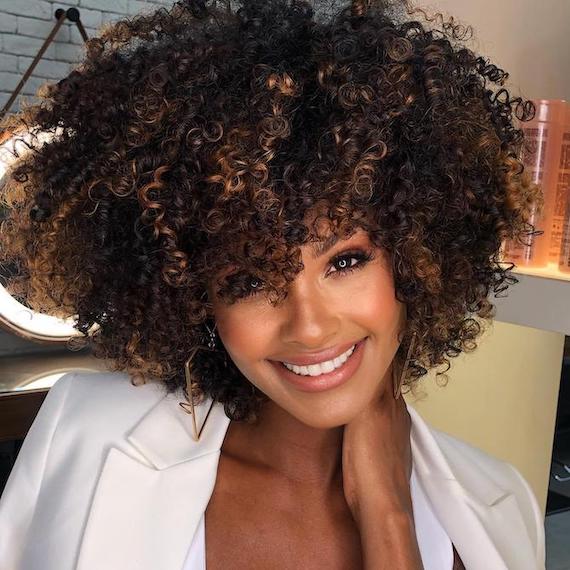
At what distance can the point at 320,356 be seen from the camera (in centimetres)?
95

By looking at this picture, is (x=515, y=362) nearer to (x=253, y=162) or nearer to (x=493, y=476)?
(x=493, y=476)

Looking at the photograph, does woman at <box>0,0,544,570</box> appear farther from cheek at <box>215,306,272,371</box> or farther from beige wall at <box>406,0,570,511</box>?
beige wall at <box>406,0,570,511</box>

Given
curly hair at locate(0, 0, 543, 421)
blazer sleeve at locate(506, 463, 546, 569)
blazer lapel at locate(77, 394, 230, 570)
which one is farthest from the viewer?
blazer sleeve at locate(506, 463, 546, 569)

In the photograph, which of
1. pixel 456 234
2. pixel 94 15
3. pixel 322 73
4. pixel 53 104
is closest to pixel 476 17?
pixel 456 234

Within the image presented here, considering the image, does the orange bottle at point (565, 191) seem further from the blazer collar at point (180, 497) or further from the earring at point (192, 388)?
the earring at point (192, 388)

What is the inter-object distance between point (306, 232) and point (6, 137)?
3.12 feet

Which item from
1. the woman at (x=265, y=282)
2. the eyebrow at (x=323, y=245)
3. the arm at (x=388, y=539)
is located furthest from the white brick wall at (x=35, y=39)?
the arm at (x=388, y=539)

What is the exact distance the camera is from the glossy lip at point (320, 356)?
37.2 inches

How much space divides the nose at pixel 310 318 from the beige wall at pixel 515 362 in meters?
0.60

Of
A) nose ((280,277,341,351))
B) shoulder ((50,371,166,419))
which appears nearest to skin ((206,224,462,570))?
nose ((280,277,341,351))

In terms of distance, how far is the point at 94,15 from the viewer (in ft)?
6.83

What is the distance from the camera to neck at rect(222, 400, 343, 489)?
1163mm

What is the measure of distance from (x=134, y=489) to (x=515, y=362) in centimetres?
90

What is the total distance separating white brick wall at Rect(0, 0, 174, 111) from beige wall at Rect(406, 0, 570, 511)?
3.00 feet
